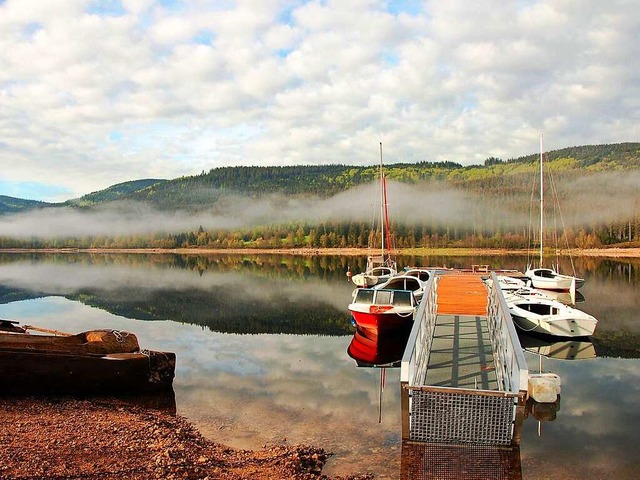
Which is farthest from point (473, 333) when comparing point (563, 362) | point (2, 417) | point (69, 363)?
point (2, 417)

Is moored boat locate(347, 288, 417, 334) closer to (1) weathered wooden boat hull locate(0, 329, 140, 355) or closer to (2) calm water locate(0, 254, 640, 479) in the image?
(2) calm water locate(0, 254, 640, 479)

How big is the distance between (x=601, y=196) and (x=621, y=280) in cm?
15881

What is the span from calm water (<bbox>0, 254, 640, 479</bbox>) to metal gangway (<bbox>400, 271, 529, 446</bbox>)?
2.94ft

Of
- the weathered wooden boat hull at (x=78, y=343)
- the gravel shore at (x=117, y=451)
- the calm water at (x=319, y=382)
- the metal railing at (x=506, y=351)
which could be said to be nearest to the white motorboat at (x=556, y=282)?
the calm water at (x=319, y=382)

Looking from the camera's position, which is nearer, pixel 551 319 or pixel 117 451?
pixel 117 451

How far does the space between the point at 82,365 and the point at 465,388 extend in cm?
1101

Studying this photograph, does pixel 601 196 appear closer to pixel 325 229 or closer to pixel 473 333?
pixel 325 229

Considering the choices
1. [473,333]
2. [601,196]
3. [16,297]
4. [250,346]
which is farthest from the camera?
[601,196]

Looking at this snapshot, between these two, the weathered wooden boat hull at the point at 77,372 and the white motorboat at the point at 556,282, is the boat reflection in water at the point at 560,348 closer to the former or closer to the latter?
the weathered wooden boat hull at the point at 77,372

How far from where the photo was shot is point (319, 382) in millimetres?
19594

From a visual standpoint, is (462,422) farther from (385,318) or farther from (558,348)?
(558,348)

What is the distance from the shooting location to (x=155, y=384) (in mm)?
17797

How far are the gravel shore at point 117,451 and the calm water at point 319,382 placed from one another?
0.94 metres

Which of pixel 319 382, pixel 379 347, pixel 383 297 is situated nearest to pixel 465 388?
pixel 319 382
